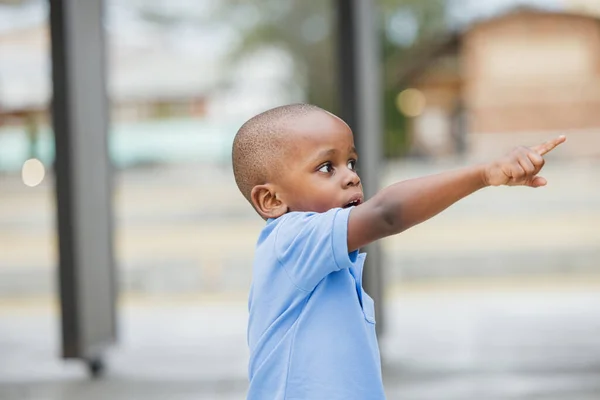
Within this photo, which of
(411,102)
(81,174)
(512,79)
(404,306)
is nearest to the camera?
(81,174)

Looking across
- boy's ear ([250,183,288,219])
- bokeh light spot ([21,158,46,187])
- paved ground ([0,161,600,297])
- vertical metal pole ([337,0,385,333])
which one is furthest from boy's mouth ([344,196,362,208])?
bokeh light spot ([21,158,46,187])

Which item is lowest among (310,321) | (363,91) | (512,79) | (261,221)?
(261,221)

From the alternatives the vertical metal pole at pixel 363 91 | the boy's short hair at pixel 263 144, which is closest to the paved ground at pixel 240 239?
the vertical metal pole at pixel 363 91

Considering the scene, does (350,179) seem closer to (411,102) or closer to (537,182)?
(537,182)

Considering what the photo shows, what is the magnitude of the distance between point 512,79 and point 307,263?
28915 millimetres

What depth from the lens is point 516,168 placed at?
1.30 m

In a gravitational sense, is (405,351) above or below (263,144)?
below

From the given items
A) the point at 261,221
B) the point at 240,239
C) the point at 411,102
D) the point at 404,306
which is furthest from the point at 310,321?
the point at 411,102

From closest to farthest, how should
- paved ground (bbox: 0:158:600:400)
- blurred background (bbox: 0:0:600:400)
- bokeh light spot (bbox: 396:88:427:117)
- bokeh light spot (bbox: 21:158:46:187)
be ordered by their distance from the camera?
paved ground (bbox: 0:158:600:400), blurred background (bbox: 0:0:600:400), bokeh light spot (bbox: 21:158:46:187), bokeh light spot (bbox: 396:88:427:117)

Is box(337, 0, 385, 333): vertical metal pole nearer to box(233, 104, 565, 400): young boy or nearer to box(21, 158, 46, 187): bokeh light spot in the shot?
box(233, 104, 565, 400): young boy

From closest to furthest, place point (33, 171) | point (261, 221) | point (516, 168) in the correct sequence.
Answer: point (516, 168) → point (261, 221) → point (33, 171)

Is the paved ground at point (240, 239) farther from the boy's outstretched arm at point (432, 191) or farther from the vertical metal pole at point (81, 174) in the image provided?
the boy's outstretched arm at point (432, 191)

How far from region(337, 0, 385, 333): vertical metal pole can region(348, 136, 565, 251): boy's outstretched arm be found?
11.0ft

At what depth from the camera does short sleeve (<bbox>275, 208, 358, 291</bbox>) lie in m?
1.46
